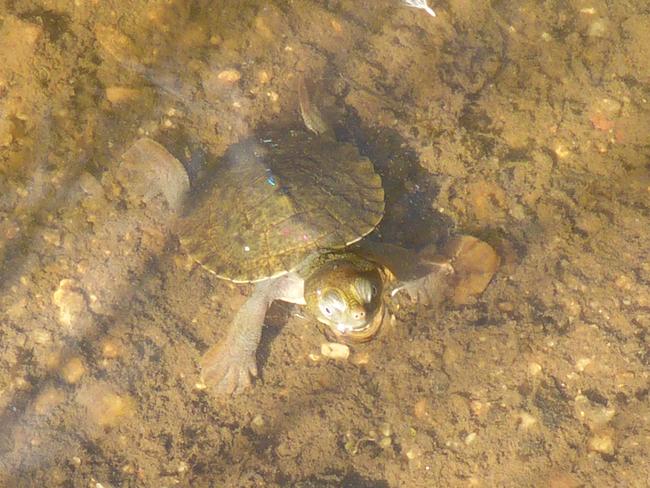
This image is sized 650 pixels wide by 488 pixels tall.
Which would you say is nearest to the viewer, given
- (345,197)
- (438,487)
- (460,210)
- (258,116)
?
(438,487)

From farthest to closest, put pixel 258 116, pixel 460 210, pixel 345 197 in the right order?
pixel 258 116, pixel 460 210, pixel 345 197

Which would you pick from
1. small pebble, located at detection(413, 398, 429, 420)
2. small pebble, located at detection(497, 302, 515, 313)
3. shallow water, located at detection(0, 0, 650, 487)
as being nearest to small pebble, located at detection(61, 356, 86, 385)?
shallow water, located at detection(0, 0, 650, 487)

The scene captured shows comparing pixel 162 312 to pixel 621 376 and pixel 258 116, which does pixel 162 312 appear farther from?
pixel 621 376

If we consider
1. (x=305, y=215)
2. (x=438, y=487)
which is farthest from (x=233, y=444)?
(x=305, y=215)

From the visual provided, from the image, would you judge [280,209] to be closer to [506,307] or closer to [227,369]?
[227,369]

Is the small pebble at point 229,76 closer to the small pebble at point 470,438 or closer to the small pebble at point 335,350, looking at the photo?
the small pebble at point 335,350
